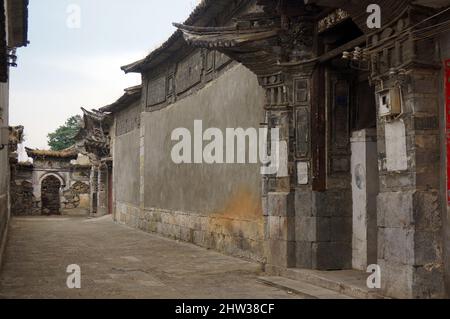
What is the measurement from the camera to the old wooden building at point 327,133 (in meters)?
5.70

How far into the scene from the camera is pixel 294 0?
27.0 feet

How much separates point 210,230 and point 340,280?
567 centimetres

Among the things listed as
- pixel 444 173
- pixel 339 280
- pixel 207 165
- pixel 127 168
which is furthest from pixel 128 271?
pixel 127 168

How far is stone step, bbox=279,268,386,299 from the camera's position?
6.37 meters

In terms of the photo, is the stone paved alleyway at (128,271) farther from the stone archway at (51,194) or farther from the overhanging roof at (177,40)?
the stone archway at (51,194)

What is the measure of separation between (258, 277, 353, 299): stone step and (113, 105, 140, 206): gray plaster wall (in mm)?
12615

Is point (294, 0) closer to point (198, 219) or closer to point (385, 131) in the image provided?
point (385, 131)

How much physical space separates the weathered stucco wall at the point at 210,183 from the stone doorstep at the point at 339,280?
189 cm

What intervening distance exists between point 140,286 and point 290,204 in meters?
2.58

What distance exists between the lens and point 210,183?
1280 cm

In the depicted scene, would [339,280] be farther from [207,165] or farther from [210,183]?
[207,165]

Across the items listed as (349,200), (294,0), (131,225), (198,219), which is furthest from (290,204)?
(131,225)

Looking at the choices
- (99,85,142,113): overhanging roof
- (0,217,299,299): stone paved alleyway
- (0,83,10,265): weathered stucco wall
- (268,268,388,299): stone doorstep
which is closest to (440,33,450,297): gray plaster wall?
(268,268,388,299): stone doorstep

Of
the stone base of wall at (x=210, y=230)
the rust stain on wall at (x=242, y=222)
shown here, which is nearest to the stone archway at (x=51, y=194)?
the stone base of wall at (x=210, y=230)
